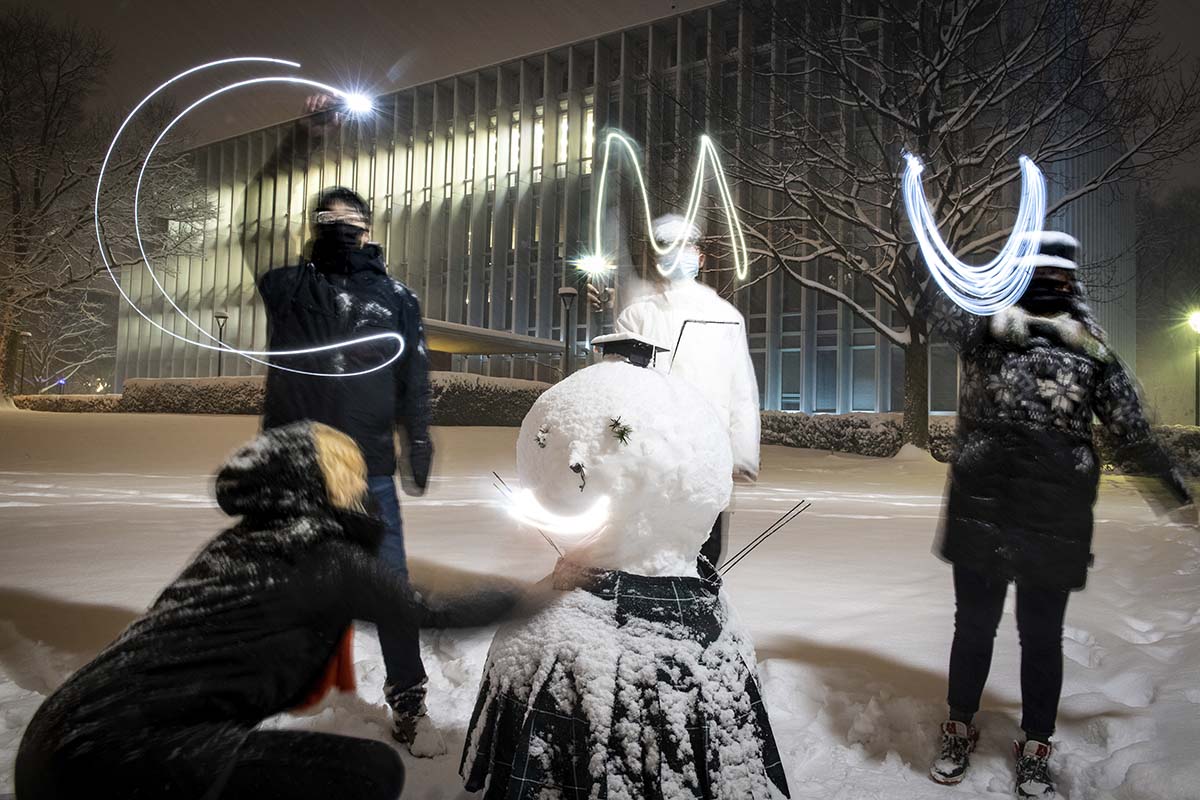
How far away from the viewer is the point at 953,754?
8.71 ft

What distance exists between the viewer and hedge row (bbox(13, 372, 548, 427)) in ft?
63.6

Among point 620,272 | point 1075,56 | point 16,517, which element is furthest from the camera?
point 620,272

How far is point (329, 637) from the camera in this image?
68.3 inches

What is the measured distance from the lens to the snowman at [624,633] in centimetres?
167

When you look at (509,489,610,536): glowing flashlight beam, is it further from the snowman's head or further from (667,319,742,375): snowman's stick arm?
(667,319,742,375): snowman's stick arm

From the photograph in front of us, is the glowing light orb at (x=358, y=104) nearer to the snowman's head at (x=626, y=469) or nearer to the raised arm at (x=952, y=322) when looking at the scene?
the snowman's head at (x=626, y=469)

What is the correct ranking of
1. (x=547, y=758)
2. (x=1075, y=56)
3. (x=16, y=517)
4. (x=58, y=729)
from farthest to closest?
(x=1075, y=56) < (x=16, y=517) < (x=547, y=758) < (x=58, y=729)

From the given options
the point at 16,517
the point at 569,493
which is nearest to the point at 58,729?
the point at 569,493

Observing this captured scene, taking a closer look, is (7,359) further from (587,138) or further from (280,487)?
(280,487)

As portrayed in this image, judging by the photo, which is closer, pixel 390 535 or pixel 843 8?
pixel 390 535

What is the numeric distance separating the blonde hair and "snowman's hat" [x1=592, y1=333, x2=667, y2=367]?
0.72m

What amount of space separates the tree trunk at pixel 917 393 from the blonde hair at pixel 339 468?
49.3 ft

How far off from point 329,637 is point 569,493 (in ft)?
2.15

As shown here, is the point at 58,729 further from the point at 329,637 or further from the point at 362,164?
the point at 362,164
